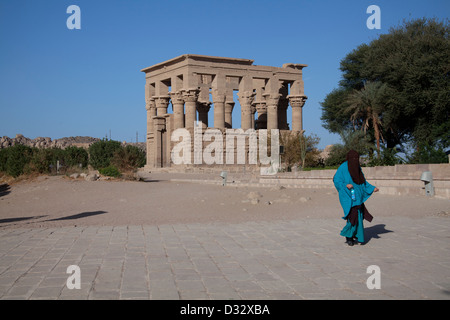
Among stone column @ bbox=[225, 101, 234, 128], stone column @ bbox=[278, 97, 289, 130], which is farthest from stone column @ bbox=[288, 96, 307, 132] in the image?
stone column @ bbox=[225, 101, 234, 128]

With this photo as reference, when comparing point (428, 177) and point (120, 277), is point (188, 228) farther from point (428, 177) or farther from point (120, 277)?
point (428, 177)

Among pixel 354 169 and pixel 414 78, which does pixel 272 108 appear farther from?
pixel 354 169

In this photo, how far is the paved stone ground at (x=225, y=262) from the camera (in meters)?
4.48

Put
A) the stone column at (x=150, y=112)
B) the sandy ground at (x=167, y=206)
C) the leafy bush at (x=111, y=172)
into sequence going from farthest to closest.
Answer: the stone column at (x=150, y=112)
the leafy bush at (x=111, y=172)
the sandy ground at (x=167, y=206)

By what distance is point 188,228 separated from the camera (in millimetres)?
8945

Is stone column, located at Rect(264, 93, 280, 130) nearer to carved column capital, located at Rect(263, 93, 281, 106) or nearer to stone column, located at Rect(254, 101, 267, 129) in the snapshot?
carved column capital, located at Rect(263, 93, 281, 106)

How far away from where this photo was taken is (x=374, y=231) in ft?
27.3

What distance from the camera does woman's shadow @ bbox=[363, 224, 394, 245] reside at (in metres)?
7.72

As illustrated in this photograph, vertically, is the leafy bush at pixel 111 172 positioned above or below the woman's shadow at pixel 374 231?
above

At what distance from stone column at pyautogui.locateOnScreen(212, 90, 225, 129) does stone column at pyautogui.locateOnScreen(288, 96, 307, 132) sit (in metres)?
7.23

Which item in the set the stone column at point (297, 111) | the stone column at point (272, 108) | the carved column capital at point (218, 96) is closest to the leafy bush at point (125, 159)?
the carved column capital at point (218, 96)

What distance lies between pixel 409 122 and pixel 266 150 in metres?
11.1

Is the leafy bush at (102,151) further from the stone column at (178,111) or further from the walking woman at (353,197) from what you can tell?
the walking woman at (353,197)

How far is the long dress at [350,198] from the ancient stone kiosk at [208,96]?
2930 cm
